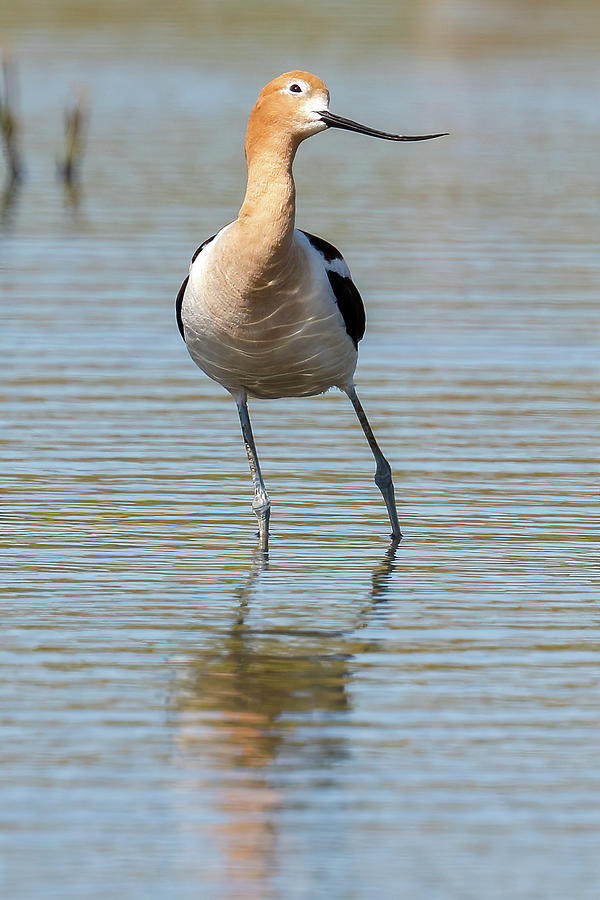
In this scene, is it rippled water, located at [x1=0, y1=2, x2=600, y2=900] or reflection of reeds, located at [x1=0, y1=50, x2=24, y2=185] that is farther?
reflection of reeds, located at [x1=0, y1=50, x2=24, y2=185]

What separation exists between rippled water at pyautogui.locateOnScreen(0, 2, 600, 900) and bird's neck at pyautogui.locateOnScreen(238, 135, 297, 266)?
55.0 inches

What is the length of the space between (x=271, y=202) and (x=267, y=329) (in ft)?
1.77

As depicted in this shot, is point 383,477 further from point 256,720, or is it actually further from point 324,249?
point 256,720

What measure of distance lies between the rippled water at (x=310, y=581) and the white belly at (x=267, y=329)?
808mm

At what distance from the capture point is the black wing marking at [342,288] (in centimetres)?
823

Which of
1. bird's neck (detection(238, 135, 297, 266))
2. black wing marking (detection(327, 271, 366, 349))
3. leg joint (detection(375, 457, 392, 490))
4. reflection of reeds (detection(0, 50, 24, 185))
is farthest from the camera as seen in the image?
reflection of reeds (detection(0, 50, 24, 185))

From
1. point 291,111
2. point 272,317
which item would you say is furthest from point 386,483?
point 291,111

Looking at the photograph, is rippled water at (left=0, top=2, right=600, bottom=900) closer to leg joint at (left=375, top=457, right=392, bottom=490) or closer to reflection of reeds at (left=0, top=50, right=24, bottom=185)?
leg joint at (left=375, top=457, right=392, bottom=490)

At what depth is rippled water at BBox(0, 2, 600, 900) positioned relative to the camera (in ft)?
17.2

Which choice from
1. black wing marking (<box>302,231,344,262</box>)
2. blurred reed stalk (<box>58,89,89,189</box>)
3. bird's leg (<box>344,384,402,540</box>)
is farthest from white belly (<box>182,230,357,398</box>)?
blurred reed stalk (<box>58,89,89,189</box>)

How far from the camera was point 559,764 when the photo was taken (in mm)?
5801

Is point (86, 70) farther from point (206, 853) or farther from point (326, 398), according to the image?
point (206, 853)

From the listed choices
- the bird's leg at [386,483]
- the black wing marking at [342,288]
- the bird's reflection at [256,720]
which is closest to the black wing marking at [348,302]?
the black wing marking at [342,288]

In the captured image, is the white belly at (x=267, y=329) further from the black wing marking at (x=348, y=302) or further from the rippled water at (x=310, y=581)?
the rippled water at (x=310, y=581)
